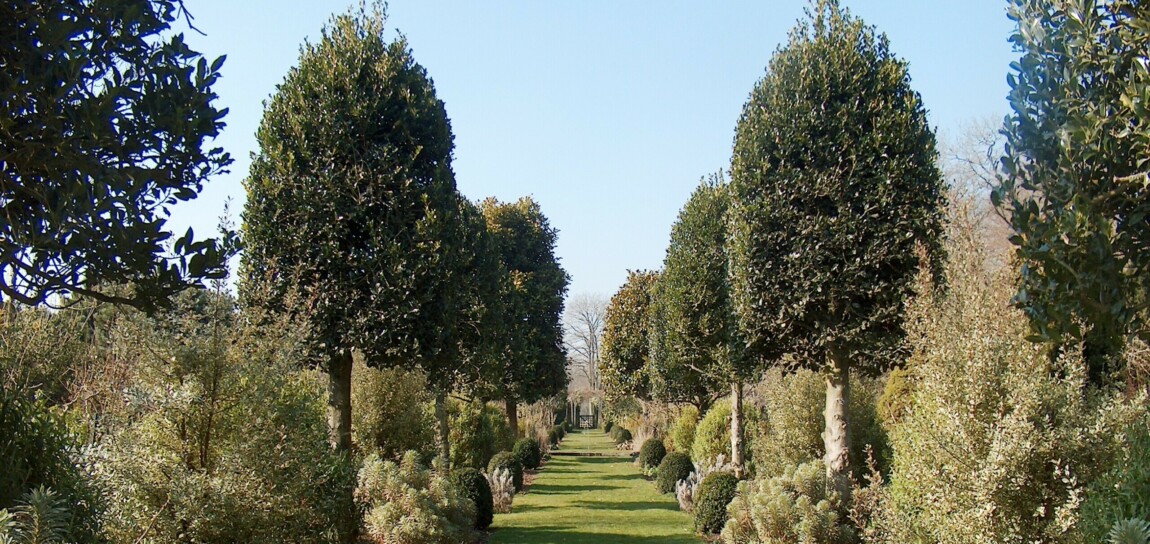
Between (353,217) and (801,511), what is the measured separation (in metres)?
6.50

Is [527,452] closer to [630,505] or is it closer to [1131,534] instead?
[630,505]

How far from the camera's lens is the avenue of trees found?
4.07 m

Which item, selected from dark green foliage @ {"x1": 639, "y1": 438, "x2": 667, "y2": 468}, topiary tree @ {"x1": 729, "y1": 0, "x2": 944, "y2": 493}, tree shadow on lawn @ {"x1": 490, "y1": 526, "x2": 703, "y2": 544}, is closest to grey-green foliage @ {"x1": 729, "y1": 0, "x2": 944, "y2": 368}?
topiary tree @ {"x1": 729, "y1": 0, "x2": 944, "y2": 493}

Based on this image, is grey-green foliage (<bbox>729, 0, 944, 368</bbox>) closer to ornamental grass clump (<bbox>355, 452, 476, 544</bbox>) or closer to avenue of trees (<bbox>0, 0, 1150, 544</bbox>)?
avenue of trees (<bbox>0, 0, 1150, 544</bbox>)

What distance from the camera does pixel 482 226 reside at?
68.8ft

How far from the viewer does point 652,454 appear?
2736 cm

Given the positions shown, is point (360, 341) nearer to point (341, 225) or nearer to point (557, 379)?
point (341, 225)

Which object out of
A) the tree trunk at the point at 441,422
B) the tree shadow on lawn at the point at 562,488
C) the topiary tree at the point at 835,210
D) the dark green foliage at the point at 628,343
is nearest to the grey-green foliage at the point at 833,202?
the topiary tree at the point at 835,210

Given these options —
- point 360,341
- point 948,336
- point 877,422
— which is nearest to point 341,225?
point 360,341

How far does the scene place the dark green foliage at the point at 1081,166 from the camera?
410 centimetres

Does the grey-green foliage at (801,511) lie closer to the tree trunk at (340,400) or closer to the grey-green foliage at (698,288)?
the tree trunk at (340,400)

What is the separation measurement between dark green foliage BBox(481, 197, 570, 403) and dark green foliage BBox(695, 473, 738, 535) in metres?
13.8

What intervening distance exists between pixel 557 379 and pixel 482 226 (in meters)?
12.9

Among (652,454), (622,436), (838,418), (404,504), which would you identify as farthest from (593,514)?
(622,436)
